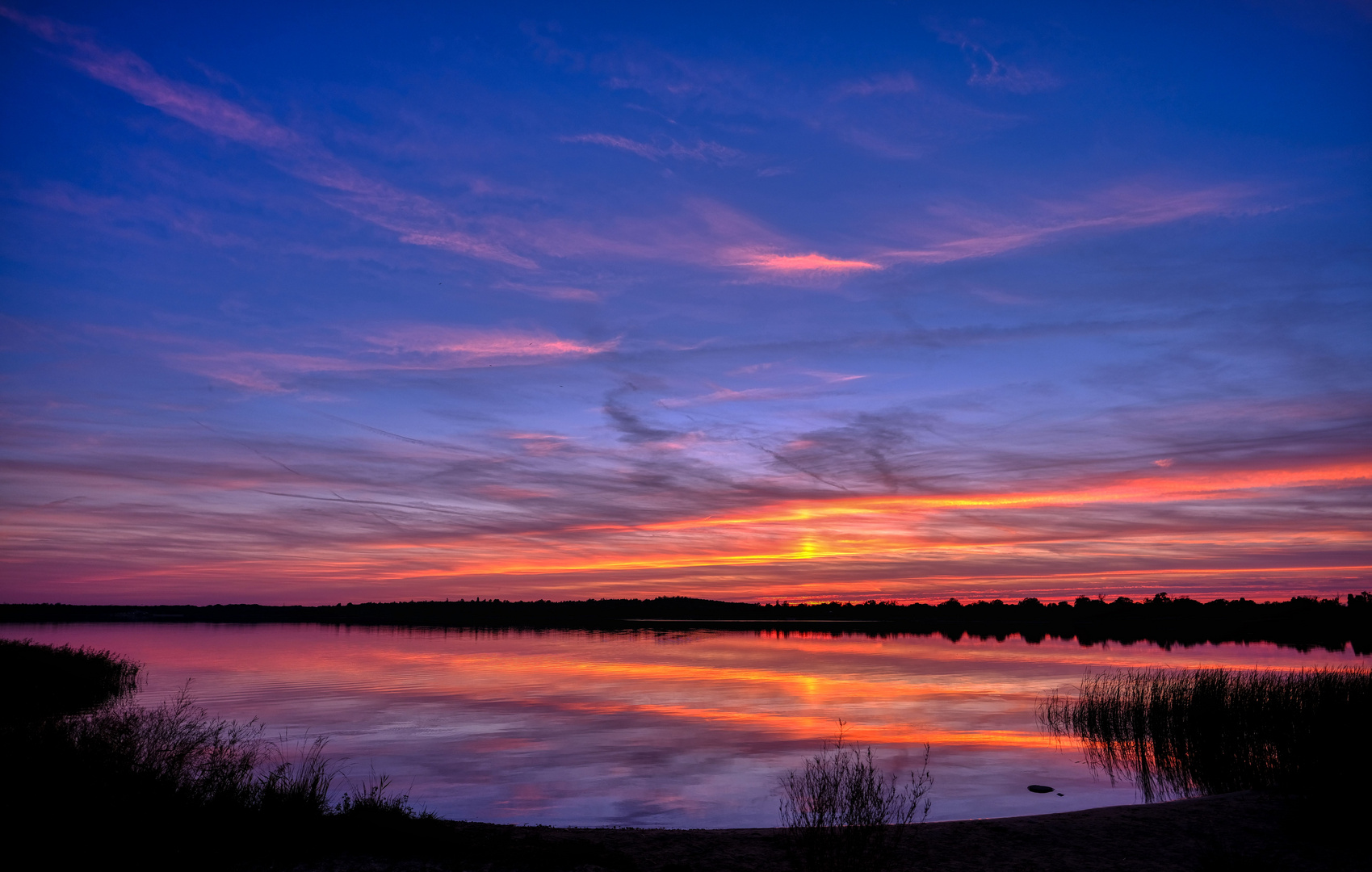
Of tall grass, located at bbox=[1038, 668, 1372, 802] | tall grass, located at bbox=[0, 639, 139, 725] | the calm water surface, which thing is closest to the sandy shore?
tall grass, located at bbox=[1038, 668, 1372, 802]

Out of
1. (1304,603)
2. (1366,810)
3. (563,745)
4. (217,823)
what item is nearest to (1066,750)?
(1366,810)

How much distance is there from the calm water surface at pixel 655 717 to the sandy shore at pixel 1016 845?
359 cm

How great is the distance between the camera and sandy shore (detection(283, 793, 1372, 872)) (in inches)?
505

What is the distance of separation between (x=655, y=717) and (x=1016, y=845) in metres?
23.4

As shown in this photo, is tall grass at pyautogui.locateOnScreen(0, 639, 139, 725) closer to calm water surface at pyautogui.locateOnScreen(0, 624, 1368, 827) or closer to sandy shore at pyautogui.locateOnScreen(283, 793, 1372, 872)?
calm water surface at pyautogui.locateOnScreen(0, 624, 1368, 827)

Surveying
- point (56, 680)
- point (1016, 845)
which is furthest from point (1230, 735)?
point (56, 680)

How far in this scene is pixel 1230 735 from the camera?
26.2 meters

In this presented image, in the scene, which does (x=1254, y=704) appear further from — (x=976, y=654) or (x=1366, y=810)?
(x=976, y=654)

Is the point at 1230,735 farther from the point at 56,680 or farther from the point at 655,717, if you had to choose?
the point at 56,680

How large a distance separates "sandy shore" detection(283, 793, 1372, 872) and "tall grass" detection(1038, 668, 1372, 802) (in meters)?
1.86

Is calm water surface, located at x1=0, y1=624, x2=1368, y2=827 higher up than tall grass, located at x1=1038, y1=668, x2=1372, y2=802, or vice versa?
tall grass, located at x1=1038, y1=668, x2=1372, y2=802

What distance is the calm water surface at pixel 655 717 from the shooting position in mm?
21188

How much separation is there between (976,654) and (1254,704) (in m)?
52.5

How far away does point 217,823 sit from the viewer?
12.8 meters
